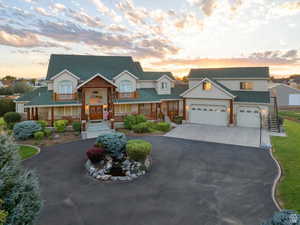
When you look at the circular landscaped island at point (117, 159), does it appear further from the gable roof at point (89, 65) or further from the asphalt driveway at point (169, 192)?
the gable roof at point (89, 65)

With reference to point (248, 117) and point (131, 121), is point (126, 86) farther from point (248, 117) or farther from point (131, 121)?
point (248, 117)

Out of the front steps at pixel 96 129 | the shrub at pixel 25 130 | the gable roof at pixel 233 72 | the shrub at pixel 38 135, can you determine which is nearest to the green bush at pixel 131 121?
the front steps at pixel 96 129

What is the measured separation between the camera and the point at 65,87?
22.9 meters

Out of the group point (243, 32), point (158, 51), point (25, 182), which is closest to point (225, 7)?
point (243, 32)

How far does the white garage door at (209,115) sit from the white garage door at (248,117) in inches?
70.0

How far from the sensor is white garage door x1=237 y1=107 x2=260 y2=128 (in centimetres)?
2262

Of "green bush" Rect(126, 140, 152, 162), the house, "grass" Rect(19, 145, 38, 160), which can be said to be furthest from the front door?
"green bush" Rect(126, 140, 152, 162)

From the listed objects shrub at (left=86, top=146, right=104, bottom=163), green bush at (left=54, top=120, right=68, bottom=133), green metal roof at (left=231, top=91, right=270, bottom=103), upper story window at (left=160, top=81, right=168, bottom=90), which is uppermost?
upper story window at (left=160, top=81, right=168, bottom=90)

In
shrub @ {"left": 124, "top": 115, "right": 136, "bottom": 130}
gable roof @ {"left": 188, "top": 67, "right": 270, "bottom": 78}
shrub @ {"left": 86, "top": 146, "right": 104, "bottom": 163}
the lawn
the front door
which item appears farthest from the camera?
Answer: gable roof @ {"left": 188, "top": 67, "right": 270, "bottom": 78}

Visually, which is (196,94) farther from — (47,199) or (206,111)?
(47,199)

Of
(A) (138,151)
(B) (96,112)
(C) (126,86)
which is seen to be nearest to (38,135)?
(B) (96,112)

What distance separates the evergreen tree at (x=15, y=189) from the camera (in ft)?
14.6

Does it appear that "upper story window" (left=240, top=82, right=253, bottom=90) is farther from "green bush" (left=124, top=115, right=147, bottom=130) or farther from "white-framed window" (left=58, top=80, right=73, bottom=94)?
"white-framed window" (left=58, top=80, right=73, bottom=94)

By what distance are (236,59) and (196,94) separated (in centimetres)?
1753
